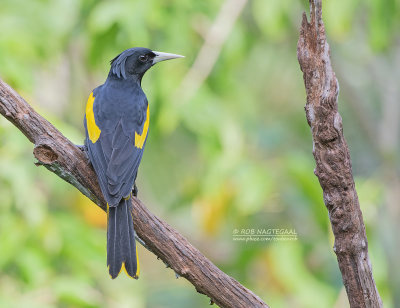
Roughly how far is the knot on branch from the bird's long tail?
0.45 m

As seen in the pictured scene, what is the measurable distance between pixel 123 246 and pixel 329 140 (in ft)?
3.97

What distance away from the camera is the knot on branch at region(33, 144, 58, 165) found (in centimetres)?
327

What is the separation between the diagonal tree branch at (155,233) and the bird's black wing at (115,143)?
19cm

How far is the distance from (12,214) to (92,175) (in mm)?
2091

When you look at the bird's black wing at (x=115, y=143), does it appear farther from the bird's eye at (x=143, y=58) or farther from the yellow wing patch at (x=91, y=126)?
the bird's eye at (x=143, y=58)

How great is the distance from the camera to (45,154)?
331cm

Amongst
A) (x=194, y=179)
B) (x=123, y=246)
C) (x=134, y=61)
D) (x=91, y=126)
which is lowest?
(x=123, y=246)

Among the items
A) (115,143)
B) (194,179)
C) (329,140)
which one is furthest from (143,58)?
Result: (329,140)

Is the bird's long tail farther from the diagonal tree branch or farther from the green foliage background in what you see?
the green foliage background

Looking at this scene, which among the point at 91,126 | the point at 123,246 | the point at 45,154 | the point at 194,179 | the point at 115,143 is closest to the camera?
the point at 45,154

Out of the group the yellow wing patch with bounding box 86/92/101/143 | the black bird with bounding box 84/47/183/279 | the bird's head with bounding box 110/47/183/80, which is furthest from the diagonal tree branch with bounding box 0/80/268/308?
the bird's head with bounding box 110/47/183/80

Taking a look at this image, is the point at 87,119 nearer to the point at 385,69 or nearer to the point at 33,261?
the point at 33,261

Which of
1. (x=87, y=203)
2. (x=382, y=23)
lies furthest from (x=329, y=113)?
(x=87, y=203)

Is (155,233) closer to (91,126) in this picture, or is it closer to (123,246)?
(123,246)
